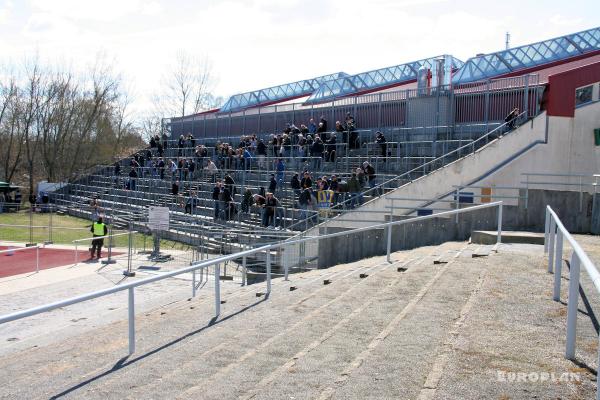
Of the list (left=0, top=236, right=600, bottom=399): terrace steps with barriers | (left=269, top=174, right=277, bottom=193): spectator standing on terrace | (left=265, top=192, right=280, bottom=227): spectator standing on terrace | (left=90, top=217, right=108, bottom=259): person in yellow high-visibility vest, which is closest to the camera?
(left=0, top=236, right=600, bottom=399): terrace steps with barriers

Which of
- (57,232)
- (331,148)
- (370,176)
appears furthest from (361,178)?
(57,232)

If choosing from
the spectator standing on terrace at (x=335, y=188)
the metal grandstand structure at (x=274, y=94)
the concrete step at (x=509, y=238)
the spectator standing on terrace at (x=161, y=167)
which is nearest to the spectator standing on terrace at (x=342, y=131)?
the spectator standing on terrace at (x=335, y=188)

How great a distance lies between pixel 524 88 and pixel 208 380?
1998 centimetres

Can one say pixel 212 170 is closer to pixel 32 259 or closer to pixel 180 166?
pixel 180 166

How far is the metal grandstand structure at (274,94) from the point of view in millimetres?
46906

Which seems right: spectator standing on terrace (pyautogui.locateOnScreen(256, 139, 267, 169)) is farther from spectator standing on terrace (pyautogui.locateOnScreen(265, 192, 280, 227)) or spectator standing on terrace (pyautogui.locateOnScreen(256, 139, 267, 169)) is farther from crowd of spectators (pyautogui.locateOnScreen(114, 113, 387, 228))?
spectator standing on terrace (pyautogui.locateOnScreen(265, 192, 280, 227))

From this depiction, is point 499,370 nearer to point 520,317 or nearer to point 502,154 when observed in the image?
point 520,317

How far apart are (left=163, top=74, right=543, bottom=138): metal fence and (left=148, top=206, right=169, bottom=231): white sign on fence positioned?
36.0 ft

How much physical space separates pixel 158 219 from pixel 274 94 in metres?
28.6

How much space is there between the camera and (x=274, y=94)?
48.8 meters

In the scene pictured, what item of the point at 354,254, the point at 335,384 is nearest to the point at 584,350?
the point at 335,384

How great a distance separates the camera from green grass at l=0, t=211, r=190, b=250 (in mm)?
25244

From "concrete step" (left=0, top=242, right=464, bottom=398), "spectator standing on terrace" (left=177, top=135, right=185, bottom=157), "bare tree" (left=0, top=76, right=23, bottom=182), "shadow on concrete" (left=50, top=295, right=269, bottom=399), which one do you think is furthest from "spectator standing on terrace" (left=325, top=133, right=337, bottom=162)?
"bare tree" (left=0, top=76, right=23, bottom=182)

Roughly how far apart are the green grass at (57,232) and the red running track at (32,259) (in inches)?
39.1
